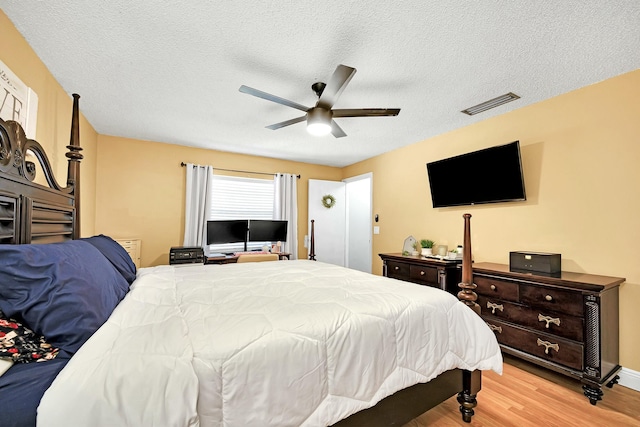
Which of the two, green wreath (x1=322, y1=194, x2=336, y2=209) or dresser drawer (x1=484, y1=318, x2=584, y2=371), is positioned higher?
green wreath (x1=322, y1=194, x2=336, y2=209)

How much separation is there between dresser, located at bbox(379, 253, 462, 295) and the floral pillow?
3.19m

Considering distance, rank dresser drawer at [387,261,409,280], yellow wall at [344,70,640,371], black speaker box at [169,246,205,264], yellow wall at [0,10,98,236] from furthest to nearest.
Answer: black speaker box at [169,246,205,264] → dresser drawer at [387,261,409,280] → yellow wall at [344,70,640,371] → yellow wall at [0,10,98,236]

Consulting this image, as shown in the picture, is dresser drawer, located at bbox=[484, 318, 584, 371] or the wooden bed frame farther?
dresser drawer, located at bbox=[484, 318, 584, 371]

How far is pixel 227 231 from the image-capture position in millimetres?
4332

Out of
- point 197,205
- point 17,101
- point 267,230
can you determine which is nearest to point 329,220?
point 267,230

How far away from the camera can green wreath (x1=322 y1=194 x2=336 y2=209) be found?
5441mm

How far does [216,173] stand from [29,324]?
155 inches

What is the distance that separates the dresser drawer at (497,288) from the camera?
250 cm

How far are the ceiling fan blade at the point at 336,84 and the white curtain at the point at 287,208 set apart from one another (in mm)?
2856

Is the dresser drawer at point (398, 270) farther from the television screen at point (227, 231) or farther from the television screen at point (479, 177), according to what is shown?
the television screen at point (227, 231)

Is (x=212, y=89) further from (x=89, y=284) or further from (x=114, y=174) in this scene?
(x=114, y=174)

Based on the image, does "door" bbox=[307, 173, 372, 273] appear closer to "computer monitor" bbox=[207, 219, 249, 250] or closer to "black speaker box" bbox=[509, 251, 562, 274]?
"computer monitor" bbox=[207, 219, 249, 250]

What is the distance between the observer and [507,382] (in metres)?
2.22

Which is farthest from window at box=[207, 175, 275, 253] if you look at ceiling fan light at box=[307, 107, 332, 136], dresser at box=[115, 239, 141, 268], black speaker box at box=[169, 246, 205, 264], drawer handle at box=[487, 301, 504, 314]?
drawer handle at box=[487, 301, 504, 314]
